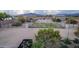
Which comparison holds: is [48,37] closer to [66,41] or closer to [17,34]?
[66,41]

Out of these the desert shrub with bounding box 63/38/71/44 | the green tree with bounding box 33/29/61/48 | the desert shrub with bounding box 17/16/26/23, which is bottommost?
the desert shrub with bounding box 63/38/71/44

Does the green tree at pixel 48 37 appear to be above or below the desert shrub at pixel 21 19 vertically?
below

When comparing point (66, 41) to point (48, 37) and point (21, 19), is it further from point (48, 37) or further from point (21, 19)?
point (21, 19)

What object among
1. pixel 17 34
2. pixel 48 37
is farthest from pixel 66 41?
pixel 17 34

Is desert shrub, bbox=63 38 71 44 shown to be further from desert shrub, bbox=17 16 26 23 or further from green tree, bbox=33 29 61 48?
desert shrub, bbox=17 16 26 23

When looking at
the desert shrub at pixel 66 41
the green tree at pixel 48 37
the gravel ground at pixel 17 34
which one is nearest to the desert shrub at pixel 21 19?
the gravel ground at pixel 17 34

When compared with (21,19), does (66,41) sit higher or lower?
lower

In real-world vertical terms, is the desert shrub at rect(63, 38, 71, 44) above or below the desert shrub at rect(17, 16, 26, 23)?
below

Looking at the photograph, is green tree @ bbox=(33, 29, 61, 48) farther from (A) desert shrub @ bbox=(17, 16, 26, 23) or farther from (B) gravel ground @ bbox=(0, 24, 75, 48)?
(A) desert shrub @ bbox=(17, 16, 26, 23)

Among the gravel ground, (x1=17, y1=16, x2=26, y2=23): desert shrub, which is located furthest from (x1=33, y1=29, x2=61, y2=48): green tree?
(x1=17, y1=16, x2=26, y2=23): desert shrub

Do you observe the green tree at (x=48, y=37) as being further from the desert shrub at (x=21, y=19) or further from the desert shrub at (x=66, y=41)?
the desert shrub at (x=21, y=19)

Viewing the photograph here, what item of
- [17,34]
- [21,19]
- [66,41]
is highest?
[21,19]
